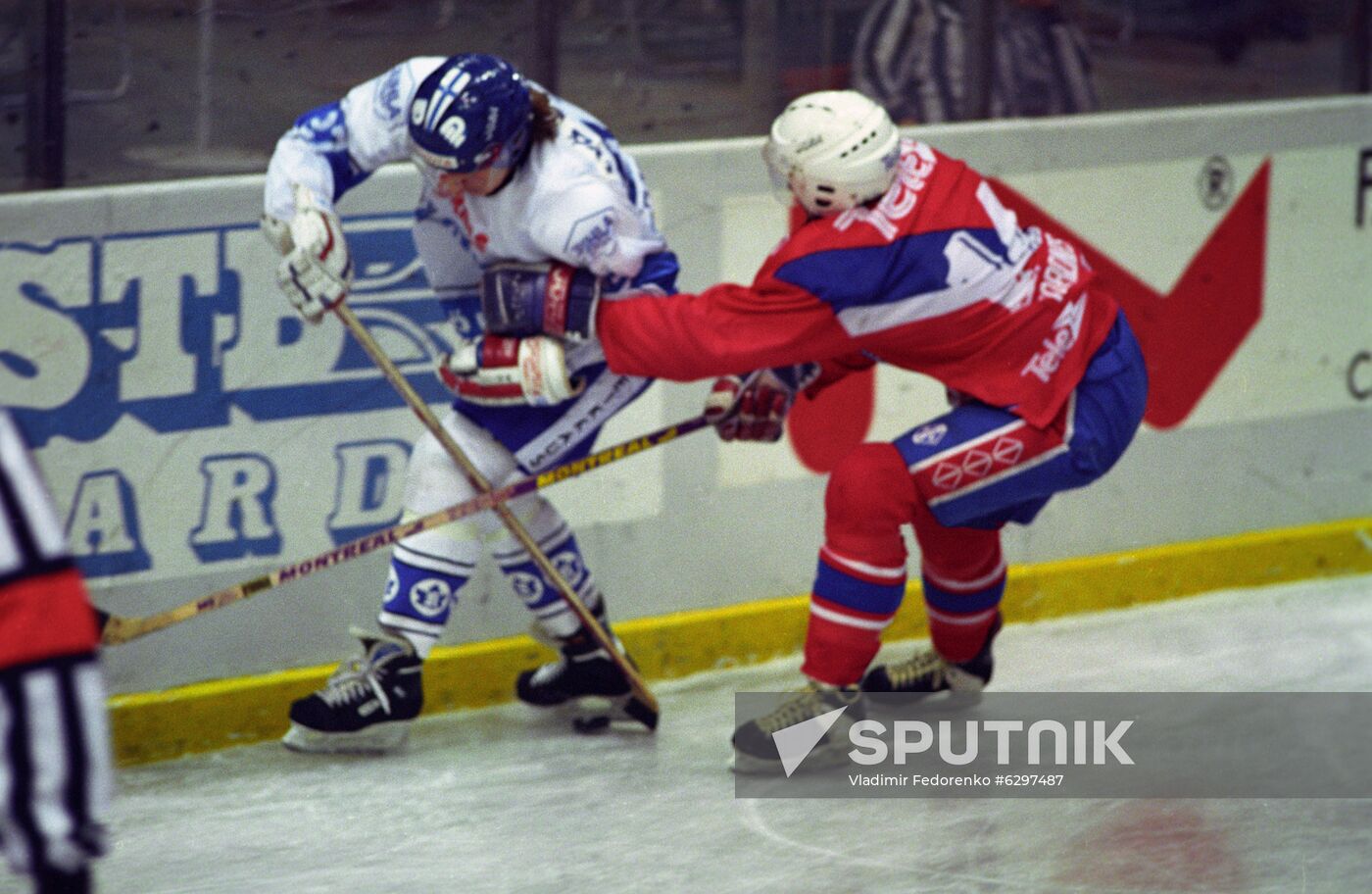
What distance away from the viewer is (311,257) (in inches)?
137

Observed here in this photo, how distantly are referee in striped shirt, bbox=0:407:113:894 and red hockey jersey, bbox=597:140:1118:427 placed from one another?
6.10ft

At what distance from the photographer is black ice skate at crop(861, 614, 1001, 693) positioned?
412 cm

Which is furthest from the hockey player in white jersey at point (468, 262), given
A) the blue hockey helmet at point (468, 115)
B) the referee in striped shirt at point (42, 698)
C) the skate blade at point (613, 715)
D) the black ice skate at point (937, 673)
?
the referee in striped shirt at point (42, 698)

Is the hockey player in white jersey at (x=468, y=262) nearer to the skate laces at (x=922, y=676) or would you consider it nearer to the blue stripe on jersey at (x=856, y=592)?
the blue stripe on jersey at (x=856, y=592)

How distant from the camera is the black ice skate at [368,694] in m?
3.71

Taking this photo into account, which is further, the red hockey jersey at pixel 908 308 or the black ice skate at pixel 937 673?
the black ice skate at pixel 937 673

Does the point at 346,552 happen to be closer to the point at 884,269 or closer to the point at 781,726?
the point at 781,726

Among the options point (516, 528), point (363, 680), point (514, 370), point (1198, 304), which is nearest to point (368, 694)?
point (363, 680)

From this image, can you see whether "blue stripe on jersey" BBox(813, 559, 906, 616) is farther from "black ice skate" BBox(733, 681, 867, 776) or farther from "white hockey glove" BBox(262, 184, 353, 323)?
"white hockey glove" BBox(262, 184, 353, 323)

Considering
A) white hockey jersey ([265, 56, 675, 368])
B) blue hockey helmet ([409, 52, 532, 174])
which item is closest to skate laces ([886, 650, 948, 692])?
white hockey jersey ([265, 56, 675, 368])

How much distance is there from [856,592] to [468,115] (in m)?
1.07

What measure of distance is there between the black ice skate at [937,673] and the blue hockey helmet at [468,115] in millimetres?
1370

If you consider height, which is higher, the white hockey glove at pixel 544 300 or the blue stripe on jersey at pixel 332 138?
the blue stripe on jersey at pixel 332 138

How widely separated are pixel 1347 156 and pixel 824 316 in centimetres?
232
